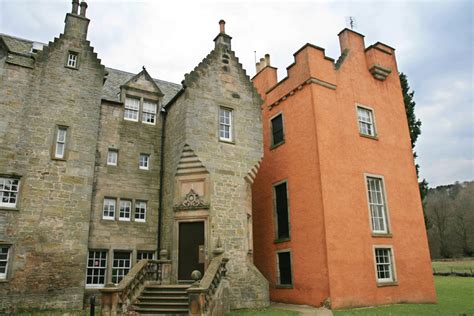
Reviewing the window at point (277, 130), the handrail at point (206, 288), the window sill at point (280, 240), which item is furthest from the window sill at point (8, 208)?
the window at point (277, 130)

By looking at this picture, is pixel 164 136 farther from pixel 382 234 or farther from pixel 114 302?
pixel 382 234

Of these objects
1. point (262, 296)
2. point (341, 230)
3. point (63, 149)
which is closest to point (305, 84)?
point (341, 230)

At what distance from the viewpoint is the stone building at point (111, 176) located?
14.8 m

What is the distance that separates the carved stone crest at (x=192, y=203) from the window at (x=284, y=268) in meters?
5.66

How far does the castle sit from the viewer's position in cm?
1497

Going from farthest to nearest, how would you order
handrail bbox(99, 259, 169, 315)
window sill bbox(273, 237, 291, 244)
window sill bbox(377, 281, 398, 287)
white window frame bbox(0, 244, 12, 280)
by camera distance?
1. window sill bbox(273, 237, 291, 244)
2. window sill bbox(377, 281, 398, 287)
3. white window frame bbox(0, 244, 12, 280)
4. handrail bbox(99, 259, 169, 315)

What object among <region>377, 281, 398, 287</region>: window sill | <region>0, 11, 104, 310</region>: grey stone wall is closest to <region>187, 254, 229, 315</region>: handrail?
<region>0, 11, 104, 310</region>: grey stone wall

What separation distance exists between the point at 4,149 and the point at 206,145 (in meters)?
8.90

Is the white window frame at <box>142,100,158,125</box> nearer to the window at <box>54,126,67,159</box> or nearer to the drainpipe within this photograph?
the drainpipe

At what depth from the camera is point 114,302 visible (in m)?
11.9

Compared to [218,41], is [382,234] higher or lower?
lower

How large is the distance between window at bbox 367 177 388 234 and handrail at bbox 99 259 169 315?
35.8 ft

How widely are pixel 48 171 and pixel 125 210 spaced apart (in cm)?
406

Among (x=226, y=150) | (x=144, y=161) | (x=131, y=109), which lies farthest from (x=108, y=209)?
(x=226, y=150)
